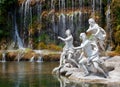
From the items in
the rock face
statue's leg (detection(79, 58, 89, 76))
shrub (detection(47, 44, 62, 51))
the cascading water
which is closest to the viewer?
the rock face

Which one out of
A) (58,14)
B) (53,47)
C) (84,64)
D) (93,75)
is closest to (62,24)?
(58,14)

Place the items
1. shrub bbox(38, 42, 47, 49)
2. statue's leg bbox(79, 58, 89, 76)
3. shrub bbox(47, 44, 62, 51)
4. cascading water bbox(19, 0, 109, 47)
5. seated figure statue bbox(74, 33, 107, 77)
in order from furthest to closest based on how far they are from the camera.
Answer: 1. cascading water bbox(19, 0, 109, 47)
2. shrub bbox(38, 42, 47, 49)
3. shrub bbox(47, 44, 62, 51)
4. statue's leg bbox(79, 58, 89, 76)
5. seated figure statue bbox(74, 33, 107, 77)

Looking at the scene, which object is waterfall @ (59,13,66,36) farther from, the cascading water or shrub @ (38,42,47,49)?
shrub @ (38,42,47,49)

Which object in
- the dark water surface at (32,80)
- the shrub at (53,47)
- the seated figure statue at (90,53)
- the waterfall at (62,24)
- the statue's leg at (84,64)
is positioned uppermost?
the seated figure statue at (90,53)

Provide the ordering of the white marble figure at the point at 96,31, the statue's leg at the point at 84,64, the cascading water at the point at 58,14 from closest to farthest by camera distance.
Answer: the statue's leg at the point at 84,64 → the white marble figure at the point at 96,31 → the cascading water at the point at 58,14

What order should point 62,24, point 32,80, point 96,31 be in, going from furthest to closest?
point 62,24 → point 96,31 → point 32,80

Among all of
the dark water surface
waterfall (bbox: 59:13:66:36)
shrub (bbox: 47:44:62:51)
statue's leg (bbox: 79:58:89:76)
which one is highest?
statue's leg (bbox: 79:58:89:76)

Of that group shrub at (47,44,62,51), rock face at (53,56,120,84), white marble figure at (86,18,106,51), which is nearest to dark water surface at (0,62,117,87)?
rock face at (53,56,120,84)

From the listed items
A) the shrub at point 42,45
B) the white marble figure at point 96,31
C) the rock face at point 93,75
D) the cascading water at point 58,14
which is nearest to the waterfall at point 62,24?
the cascading water at point 58,14

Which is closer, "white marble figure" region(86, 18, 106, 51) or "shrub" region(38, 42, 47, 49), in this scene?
"white marble figure" region(86, 18, 106, 51)

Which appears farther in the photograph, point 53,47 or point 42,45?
point 42,45

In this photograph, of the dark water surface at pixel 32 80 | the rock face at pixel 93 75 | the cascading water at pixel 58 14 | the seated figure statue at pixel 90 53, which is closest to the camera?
the dark water surface at pixel 32 80

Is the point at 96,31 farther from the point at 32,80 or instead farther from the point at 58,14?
the point at 58,14

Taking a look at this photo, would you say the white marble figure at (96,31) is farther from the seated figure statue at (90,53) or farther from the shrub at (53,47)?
the shrub at (53,47)
